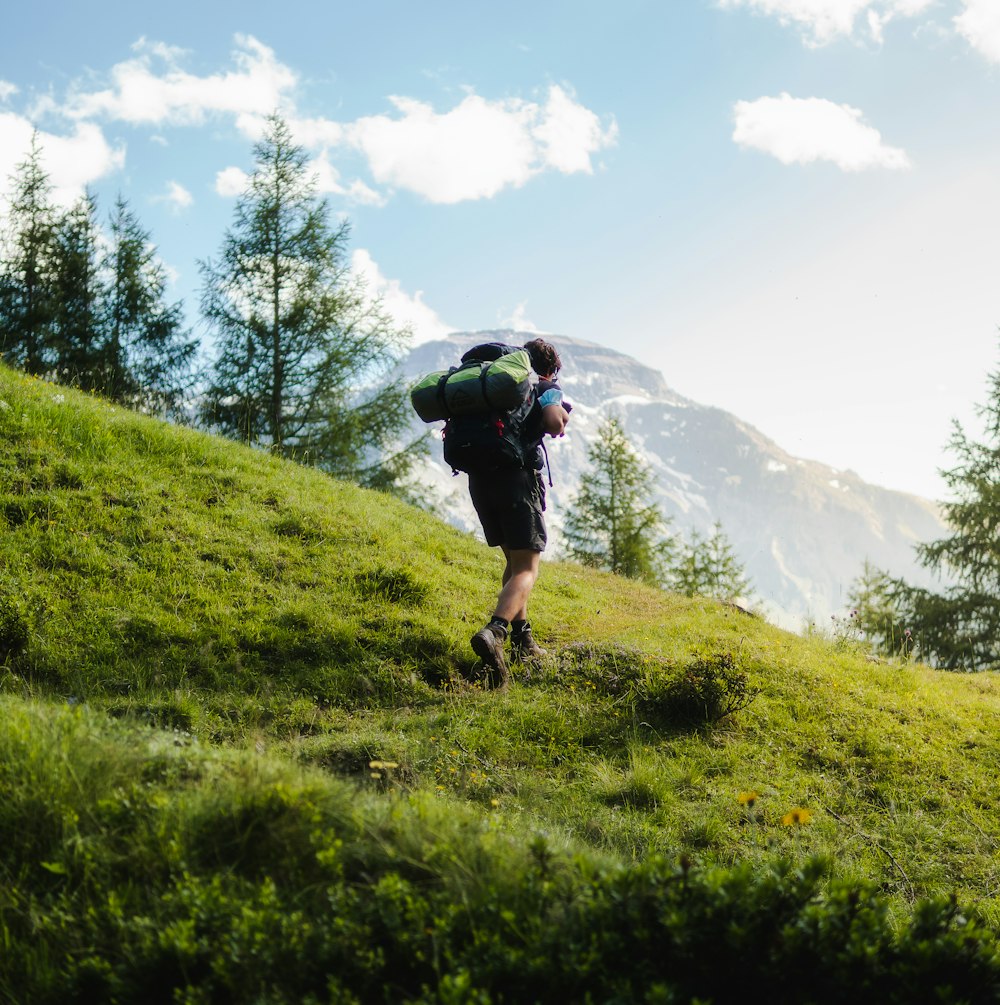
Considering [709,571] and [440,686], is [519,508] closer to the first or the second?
[440,686]

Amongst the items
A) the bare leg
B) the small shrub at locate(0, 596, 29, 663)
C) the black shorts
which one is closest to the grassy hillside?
the small shrub at locate(0, 596, 29, 663)

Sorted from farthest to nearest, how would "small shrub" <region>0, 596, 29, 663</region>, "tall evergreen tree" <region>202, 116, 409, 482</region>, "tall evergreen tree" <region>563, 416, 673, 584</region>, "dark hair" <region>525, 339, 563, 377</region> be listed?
"tall evergreen tree" <region>563, 416, 673, 584</region>
"tall evergreen tree" <region>202, 116, 409, 482</region>
"dark hair" <region>525, 339, 563, 377</region>
"small shrub" <region>0, 596, 29, 663</region>

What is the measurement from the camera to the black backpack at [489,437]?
19.1 feet

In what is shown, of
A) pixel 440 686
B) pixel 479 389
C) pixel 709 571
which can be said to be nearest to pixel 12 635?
pixel 440 686

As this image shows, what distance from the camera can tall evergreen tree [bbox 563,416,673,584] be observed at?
2964cm

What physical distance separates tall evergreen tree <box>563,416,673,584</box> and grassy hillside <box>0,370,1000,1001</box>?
65.3 ft

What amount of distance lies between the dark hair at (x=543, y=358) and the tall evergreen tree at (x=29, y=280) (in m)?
20.2

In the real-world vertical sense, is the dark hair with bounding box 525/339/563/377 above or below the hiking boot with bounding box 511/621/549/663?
above

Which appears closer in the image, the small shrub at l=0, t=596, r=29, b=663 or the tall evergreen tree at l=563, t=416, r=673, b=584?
the small shrub at l=0, t=596, r=29, b=663

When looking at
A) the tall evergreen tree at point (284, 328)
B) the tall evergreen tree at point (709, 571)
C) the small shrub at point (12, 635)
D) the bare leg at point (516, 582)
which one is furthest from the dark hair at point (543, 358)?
the tall evergreen tree at point (709, 571)

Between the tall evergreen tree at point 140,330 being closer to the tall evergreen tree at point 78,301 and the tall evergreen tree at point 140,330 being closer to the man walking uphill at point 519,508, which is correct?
the tall evergreen tree at point 78,301

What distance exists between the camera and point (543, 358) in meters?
6.50

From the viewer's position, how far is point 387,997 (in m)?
1.93

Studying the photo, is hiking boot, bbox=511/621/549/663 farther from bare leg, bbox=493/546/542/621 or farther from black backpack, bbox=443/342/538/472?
black backpack, bbox=443/342/538/472
